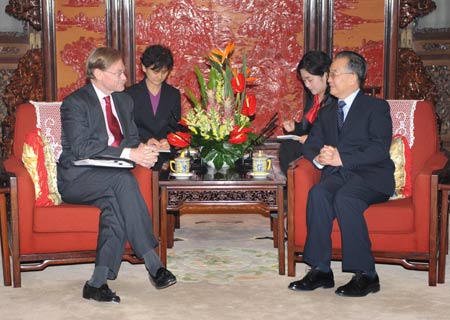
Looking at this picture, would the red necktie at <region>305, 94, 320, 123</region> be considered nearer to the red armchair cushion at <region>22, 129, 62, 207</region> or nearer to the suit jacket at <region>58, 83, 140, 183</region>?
the suit jacket at <region>58, 83, 140, 183</region>

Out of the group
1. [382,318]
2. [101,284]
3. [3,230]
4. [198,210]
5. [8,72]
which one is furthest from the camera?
[8,72]

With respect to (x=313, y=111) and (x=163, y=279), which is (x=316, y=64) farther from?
(x=163, y=279)

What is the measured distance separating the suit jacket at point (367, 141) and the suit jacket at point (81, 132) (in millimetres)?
1142

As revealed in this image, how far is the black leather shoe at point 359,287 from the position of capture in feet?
11.3

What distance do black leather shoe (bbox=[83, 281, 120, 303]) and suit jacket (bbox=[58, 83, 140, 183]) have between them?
0.60 m

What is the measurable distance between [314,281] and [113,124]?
1.33 meters

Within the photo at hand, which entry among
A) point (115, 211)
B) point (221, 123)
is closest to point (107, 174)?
point (115, 211)

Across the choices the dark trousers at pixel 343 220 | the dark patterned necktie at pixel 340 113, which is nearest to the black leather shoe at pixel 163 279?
the dark trousers at pixel 343 220

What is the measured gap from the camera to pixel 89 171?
3.68m

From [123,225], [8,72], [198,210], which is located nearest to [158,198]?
[123,225]

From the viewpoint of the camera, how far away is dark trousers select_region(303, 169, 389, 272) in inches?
138

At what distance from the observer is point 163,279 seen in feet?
11.4

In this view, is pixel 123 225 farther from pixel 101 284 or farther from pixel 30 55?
pixel 30 55

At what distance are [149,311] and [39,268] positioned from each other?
0.73 m
